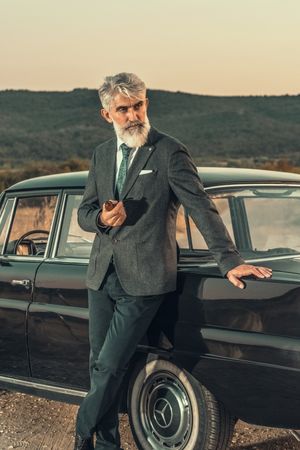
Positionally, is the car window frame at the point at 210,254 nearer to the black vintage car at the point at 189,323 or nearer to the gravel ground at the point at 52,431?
the black vintage car at the point at 189,323

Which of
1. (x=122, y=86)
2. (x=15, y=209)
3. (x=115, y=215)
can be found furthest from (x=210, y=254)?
(x=15, y=209)

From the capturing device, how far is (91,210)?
4.51 m

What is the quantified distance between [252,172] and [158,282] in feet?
4.11

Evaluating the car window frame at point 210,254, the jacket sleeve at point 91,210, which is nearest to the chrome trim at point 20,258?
the jacket sleeve at point 91,210

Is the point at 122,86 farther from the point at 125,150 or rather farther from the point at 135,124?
the point at 125,150

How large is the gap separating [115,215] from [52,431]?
205 cm

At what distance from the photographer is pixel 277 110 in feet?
288

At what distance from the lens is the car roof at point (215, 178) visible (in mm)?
4840

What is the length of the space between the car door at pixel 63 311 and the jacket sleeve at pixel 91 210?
58cm

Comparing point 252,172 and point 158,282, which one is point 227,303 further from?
point 252,172

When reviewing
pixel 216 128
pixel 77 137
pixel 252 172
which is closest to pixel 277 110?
pixel 216 128

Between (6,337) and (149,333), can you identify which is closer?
(149,333)

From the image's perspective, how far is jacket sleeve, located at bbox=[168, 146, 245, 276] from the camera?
13.5ft

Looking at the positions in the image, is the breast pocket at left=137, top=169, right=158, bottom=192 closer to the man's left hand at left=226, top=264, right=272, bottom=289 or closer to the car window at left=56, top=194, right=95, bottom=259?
the man's left hand at left=226, top=264, right=272, bottom=289
